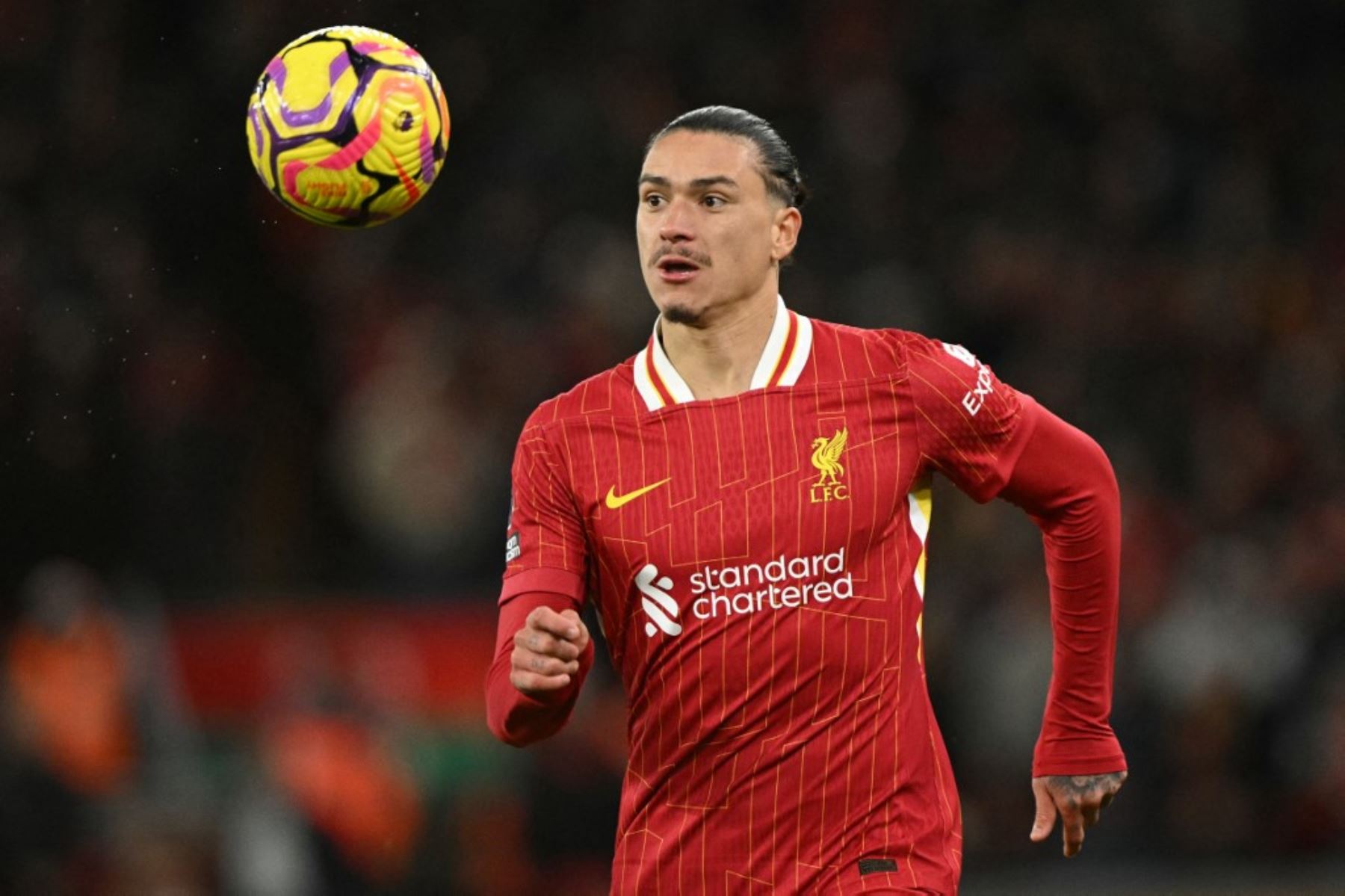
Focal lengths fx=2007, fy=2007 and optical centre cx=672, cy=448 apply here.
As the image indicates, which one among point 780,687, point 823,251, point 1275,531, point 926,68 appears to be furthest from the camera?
point 926,68

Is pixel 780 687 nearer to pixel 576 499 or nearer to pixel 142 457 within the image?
pixel 576 499

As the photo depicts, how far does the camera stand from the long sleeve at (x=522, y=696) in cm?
373

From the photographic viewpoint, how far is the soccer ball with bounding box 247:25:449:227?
4555 millimetres

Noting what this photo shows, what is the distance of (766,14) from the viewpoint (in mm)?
12852

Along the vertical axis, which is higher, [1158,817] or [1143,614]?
[1143,614]

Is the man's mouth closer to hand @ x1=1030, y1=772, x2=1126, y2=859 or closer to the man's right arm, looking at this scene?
the man's right arm

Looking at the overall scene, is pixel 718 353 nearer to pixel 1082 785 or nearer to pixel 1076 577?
pixel 1076 577

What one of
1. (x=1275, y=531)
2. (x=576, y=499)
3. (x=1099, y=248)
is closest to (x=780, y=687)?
(x=576, y=499)

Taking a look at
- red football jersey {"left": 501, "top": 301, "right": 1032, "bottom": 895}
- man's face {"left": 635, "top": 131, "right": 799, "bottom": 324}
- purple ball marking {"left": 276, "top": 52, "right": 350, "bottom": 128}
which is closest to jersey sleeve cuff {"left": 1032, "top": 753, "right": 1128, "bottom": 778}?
red football jersey {"left": 501, "top": 301, "right": 1032, "bottom": 895}

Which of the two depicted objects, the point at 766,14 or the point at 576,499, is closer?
the point at 576,499

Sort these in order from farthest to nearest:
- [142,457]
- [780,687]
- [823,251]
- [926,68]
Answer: [926,68]
[823,251]
[142,457]
[780,687]

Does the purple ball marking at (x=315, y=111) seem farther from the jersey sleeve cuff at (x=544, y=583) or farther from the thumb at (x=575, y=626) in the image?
the thumb at (x=575, y=626)

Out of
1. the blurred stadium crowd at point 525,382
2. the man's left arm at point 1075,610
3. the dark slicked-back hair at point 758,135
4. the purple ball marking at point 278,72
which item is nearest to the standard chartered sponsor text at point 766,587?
the man's left arm at point 1075,610

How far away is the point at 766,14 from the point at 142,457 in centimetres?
536
